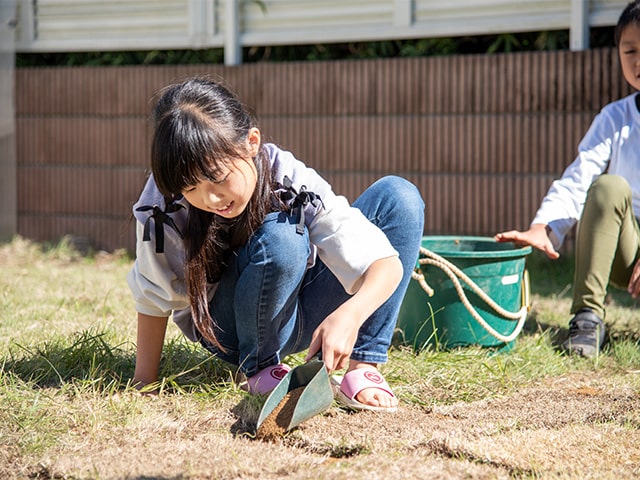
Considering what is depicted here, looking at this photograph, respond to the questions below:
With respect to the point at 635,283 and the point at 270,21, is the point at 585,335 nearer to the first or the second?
the point at 635,283

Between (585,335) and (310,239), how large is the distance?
1241 millimetres

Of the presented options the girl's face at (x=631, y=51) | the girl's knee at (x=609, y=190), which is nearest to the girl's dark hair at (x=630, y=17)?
the girl's face at (x=631, y=51)

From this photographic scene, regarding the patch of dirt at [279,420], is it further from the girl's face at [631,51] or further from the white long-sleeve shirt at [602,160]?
the girl's face at [631,51]

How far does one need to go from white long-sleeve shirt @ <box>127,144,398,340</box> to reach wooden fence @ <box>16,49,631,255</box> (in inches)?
76.6

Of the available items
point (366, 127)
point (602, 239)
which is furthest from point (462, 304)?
point (366, 127)

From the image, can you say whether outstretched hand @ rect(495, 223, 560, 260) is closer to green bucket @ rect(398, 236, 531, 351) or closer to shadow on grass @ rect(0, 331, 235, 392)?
green bucket @ rect(398, 236, 531, 351)

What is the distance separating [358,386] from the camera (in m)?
2.44

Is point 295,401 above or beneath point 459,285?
beneath

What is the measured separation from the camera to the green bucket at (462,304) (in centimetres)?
304

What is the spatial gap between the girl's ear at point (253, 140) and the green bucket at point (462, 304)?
2.90ft

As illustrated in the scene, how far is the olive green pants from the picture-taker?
321 centimetres

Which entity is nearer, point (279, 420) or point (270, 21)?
point (279, 420)

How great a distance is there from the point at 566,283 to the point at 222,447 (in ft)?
8.95

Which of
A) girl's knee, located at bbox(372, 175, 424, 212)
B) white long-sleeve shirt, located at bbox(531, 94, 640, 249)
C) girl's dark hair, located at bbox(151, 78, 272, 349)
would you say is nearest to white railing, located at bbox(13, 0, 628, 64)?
white long-sleeve shirt, located at bbox(531, 94, 640, 249)
